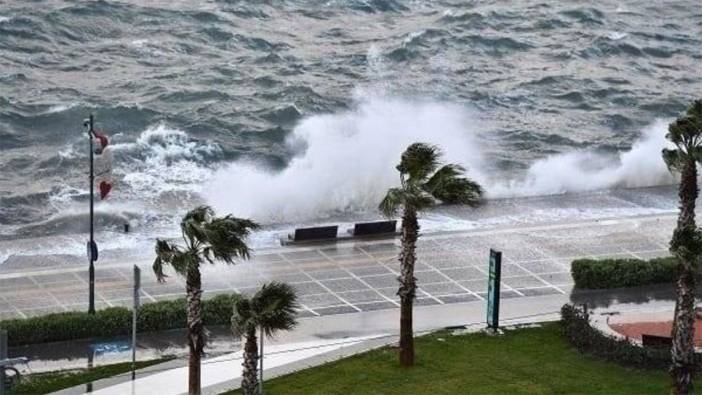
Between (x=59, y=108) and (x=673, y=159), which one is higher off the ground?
(x=59, y=108)

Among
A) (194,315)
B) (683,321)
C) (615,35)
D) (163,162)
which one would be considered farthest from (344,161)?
(615,35)

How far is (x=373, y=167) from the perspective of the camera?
6819 cm

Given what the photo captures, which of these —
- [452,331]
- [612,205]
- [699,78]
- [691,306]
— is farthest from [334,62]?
[691,306]

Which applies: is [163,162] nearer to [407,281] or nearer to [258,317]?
[407,281]

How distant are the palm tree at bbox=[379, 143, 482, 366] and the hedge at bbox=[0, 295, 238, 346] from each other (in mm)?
6542

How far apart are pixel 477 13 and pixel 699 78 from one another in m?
18.6

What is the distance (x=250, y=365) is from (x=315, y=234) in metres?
18.6

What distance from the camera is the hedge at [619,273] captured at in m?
45.8

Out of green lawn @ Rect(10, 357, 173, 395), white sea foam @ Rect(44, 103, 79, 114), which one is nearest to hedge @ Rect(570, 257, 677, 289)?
green lawn @ Rect(10, 357, 173, 395)

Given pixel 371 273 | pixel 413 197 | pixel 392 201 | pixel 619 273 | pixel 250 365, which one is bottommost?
pixel 250 365

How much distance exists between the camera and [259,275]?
47.6 metres

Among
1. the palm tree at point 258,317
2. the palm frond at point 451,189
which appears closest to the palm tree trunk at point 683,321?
the palm frond at point 451,189

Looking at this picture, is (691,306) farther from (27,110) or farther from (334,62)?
(334,62)

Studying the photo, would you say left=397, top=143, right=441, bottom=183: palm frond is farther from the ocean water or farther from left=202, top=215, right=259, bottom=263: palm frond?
the ocean water
